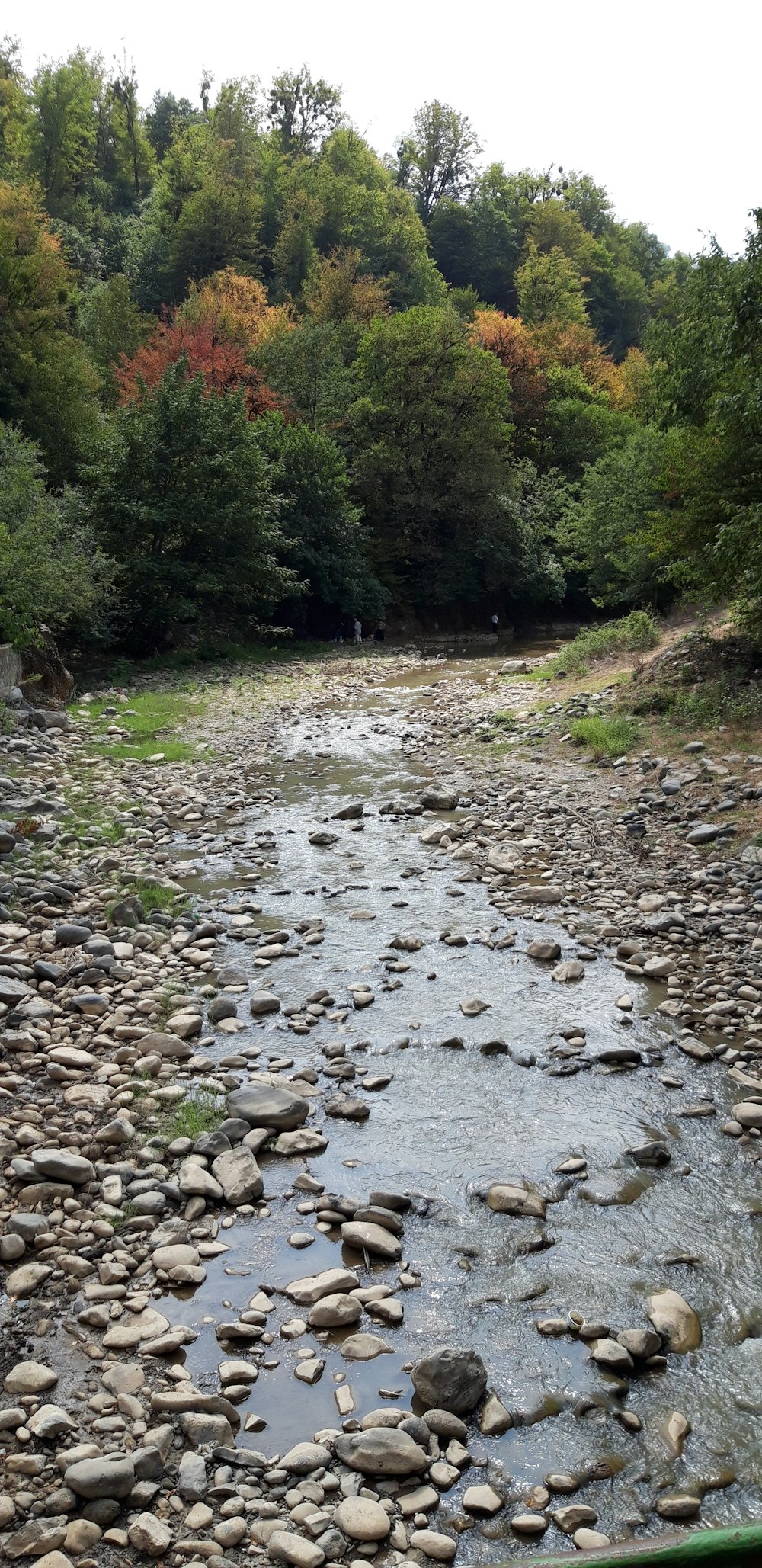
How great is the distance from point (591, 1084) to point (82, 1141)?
3.24 meters

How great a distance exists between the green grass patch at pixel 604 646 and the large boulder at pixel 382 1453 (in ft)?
63.5

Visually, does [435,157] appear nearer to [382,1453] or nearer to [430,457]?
[430,457]

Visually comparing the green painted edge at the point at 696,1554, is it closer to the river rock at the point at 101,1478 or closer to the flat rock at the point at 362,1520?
the flat rock at the point at 362,1520

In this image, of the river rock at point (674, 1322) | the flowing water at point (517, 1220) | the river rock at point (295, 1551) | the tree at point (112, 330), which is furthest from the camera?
the tree at point (112, 330)

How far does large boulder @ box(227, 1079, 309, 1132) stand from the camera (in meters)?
6.03

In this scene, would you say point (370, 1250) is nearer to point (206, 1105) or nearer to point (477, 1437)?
point (477, 1437)

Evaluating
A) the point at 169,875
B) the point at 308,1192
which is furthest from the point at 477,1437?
the point at 169,875

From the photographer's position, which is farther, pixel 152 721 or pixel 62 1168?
pixel 152 721

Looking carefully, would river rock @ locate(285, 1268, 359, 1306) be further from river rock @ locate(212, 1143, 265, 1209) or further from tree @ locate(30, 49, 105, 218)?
tree @ locate(30, 49, 105, 218)

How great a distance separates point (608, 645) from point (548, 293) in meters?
57.0

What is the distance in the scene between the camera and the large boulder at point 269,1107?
6.03 metres

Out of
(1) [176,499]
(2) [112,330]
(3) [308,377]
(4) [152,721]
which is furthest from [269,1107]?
(2) [112,330]

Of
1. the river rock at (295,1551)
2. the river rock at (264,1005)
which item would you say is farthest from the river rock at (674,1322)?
the river rock at (264,1005)

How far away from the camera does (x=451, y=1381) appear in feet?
13.1
